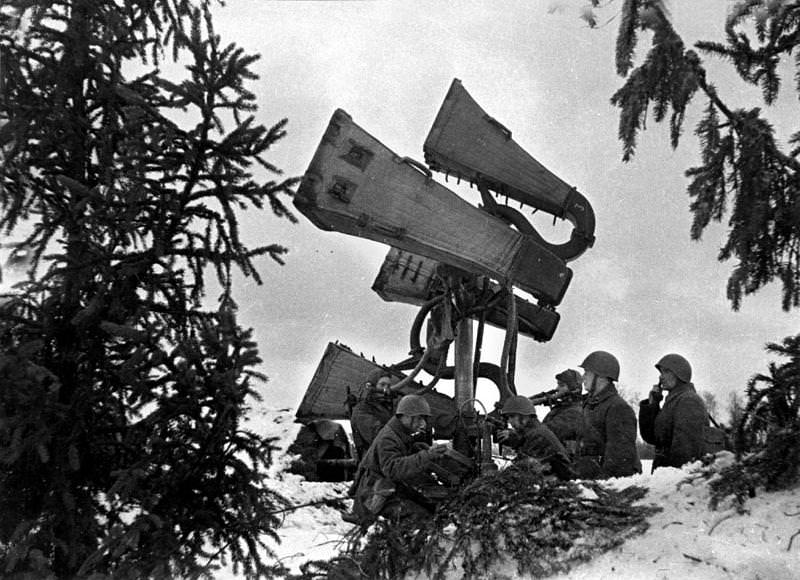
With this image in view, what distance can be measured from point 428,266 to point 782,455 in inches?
282

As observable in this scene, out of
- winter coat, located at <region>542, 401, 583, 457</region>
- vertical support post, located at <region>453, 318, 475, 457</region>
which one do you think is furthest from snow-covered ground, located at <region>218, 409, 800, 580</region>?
vertical support post, located at <region>453, 318, 475, 457</region>

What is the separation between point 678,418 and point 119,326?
4.39 m

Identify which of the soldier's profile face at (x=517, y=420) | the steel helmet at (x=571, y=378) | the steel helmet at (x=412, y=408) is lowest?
the steel helmet at (x=412, y=408)

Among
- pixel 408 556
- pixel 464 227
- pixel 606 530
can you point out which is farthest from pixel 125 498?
pixel 464 227

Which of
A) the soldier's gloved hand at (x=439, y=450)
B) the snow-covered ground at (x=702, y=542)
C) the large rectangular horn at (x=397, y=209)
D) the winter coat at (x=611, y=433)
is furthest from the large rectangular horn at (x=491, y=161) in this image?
the snow-covered ground at (x=702, y=542)

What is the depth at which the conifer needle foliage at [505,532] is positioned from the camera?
16.1 feet

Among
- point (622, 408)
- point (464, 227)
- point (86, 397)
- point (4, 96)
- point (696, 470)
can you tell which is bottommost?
A: point (86, 397)

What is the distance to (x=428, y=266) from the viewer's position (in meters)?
11.5

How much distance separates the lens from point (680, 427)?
6.46 m

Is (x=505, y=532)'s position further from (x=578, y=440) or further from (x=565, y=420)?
(x=565, y=420)

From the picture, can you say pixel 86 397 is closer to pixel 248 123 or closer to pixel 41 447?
pixel 41 447

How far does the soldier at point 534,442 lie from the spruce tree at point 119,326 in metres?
2.09

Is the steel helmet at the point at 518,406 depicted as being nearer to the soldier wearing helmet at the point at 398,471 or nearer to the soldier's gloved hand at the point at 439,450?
the soldier wearing helmet at the point at 398,471

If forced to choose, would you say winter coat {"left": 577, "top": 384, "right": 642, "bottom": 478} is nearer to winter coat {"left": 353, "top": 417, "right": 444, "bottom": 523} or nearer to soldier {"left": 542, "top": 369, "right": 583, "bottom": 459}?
soldier {"left": 542, "top": 369, "right": 583, "bottom": 459}
